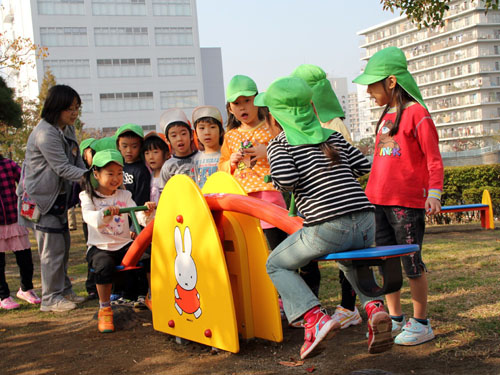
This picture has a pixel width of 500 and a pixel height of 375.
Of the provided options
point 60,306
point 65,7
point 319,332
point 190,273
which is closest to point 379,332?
point 319,332

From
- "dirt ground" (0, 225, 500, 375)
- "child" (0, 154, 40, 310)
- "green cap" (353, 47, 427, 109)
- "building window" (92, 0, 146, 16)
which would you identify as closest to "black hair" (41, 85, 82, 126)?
"child" (0, 154, 40, 310)

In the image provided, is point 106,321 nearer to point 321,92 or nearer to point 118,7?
point 321,92

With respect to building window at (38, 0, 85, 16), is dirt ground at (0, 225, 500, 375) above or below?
below

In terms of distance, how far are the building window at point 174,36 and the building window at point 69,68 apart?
8809mm

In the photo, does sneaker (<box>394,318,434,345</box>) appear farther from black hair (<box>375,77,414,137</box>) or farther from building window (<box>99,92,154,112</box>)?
building window (<box>99,92,154,112</box>)

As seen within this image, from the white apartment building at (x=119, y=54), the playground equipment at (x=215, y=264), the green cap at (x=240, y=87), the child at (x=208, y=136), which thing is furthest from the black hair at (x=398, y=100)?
the white apartment building at (x=119, y=54)

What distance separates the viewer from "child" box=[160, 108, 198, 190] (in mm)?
4945

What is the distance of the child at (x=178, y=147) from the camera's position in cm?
495

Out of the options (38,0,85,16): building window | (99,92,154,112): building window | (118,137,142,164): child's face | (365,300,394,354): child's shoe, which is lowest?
(365,300,394,354): child's shoe

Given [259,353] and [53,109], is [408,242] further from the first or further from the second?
[53,109]

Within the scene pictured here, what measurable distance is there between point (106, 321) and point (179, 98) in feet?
206

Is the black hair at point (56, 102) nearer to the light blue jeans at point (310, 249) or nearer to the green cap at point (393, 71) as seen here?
the green cap at point (393, 71)

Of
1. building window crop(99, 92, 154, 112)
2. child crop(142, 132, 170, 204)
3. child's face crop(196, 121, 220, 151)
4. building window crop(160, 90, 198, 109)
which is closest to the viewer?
child's face crop(196, 121, 220, 151)

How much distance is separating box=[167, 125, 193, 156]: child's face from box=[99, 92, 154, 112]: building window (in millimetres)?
60593
